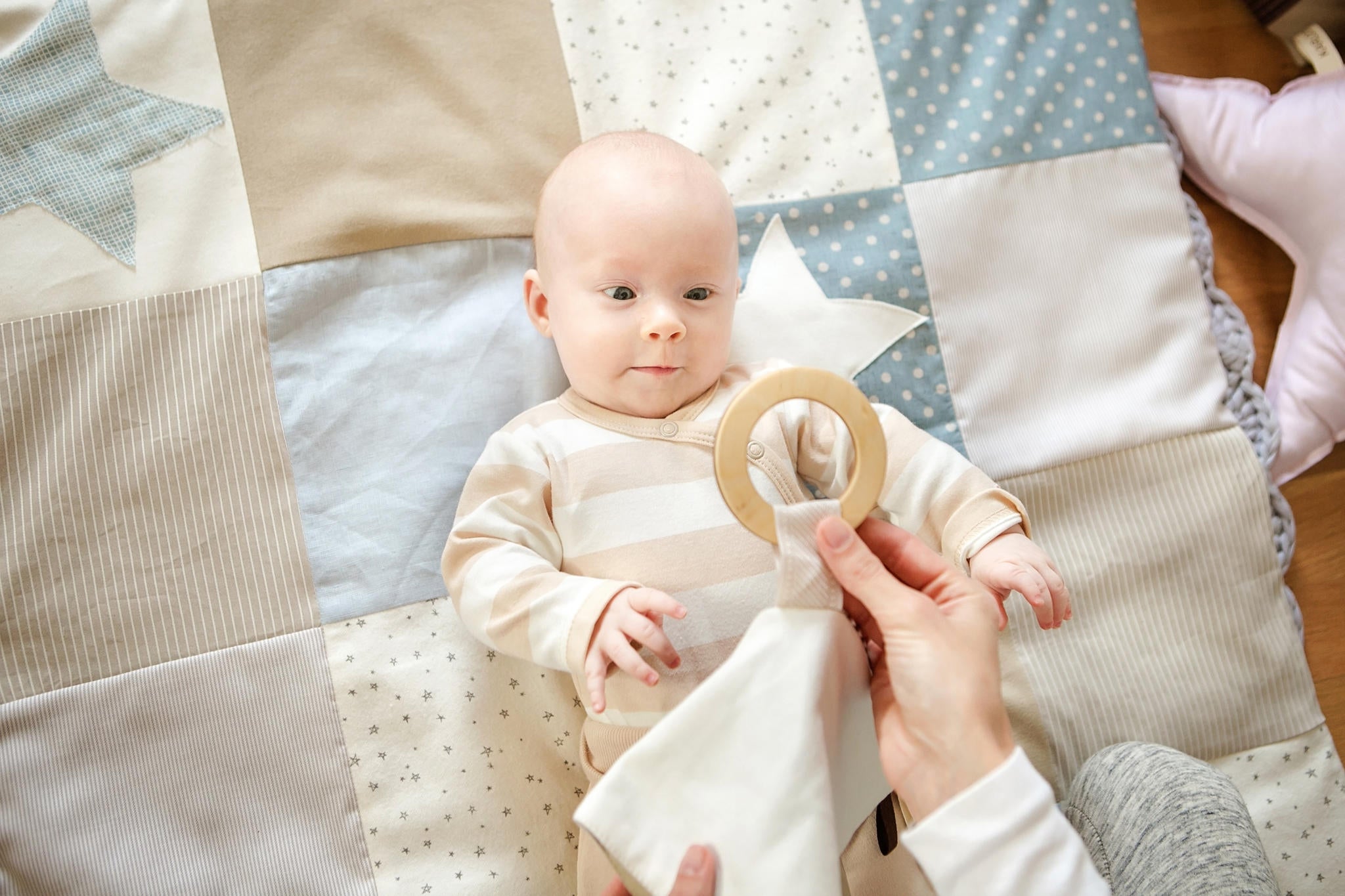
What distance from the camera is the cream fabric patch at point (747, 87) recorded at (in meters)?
1.37

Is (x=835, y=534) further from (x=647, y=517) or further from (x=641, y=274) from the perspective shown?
(x=641, y=274)

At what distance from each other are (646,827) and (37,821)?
74cm

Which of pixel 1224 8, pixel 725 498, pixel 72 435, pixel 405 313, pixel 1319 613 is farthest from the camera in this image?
pixel 1224 8

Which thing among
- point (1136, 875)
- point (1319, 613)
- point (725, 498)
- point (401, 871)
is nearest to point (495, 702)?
point (401, 871)

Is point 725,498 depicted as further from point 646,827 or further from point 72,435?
point 72,435

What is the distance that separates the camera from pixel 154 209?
4.00 feet

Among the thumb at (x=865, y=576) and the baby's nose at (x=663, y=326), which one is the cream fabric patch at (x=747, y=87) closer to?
the baby's nose at (x=663, y=326)

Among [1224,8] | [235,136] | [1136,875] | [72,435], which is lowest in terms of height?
[1136,875]

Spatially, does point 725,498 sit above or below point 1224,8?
below

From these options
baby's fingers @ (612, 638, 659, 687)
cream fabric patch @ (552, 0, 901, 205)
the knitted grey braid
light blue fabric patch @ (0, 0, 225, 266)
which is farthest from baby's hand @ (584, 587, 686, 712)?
the knitted grey braid

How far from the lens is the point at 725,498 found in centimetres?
85

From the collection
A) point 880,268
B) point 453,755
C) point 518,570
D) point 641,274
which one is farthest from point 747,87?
point 453,755

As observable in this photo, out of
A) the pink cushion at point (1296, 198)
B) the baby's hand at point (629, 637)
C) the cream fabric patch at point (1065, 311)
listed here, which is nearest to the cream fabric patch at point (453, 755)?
the baby's hand at point (629, 637)

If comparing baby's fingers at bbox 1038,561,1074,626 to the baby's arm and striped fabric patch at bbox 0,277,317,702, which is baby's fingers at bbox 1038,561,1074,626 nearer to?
the baby's arm
